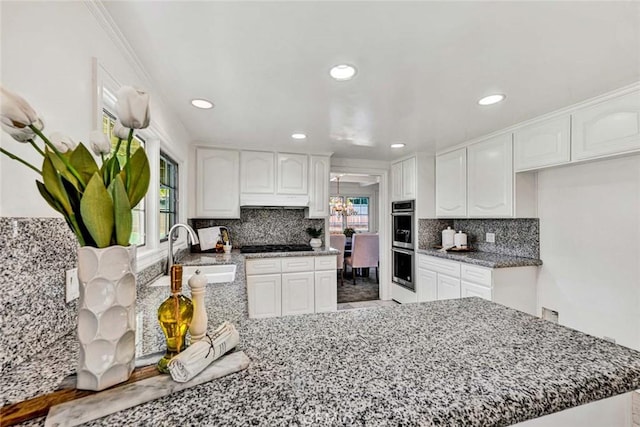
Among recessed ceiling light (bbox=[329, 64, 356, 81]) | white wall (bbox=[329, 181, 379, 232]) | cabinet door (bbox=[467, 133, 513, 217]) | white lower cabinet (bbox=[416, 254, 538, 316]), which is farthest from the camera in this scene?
white wall (bbox=[329, 181, 379, 232])

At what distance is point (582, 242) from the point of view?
8.05 ft

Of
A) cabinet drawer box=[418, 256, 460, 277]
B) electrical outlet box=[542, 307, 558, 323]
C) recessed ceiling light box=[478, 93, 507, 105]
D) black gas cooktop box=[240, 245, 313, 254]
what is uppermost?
recessed ceiling light box=[478, 93, 507, 105]

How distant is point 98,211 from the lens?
23.5 inches

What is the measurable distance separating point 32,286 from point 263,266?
2.51 metres

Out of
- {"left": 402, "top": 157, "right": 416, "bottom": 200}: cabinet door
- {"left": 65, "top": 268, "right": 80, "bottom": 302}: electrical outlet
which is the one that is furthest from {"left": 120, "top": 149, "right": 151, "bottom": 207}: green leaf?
{"left": 402, "top": 157, "right": 416, "bottom": 200}: cabinet door

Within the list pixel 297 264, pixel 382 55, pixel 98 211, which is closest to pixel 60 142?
pixel 98 211

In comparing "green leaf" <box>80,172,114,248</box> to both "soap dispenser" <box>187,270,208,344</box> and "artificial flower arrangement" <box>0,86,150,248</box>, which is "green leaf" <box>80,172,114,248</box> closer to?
"artificial flower arrangement" <box>0,86,150,248</box>

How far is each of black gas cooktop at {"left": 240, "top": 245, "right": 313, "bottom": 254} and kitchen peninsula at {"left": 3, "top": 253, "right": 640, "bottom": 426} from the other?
2.46 metres

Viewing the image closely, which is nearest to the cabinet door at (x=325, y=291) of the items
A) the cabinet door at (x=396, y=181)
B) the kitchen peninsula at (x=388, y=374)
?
the cabinet door at (x=396, y=181)

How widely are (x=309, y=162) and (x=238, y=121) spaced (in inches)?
52.9

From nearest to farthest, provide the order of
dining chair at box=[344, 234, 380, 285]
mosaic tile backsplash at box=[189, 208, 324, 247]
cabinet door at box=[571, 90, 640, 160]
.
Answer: cabinet door at box=[571, 90, 640, 160]
mosaic tile backsplash at box=[189, 208, 324, 247]
dining chair at box=[344, 234, 380, 285]

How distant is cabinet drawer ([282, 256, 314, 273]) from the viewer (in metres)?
3.36

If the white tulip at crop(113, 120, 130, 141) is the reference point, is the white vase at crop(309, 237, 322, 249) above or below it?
below

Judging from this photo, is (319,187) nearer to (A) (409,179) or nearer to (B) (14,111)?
(A) (409,179)
